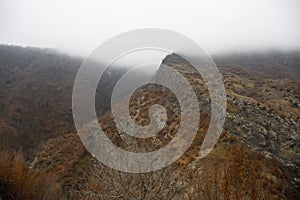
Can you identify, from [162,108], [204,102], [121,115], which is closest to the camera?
[204,102]

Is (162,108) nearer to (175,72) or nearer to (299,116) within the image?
(175,72)

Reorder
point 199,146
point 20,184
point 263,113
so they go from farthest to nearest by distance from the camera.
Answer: point 263,113 < point 199,146 < point 20,184

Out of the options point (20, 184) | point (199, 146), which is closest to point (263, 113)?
point (199, 146)

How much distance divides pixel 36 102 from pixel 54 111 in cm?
757

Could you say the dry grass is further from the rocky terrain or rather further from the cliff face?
the cliff face

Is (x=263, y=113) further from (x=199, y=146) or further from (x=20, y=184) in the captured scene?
(x=20, y=184)

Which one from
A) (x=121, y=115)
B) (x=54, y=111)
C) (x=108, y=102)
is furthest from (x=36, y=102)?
(x=121, y=115)

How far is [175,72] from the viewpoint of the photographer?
36969 millimetres

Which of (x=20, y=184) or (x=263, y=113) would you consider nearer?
(x=20, y=184)

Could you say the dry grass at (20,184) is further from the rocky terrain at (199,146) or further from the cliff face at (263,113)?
the cliff face at (263,113)

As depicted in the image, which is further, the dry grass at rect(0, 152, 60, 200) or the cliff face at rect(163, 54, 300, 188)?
the cliff face at rect(163, 54, 300, 188)

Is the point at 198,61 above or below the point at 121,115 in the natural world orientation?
above

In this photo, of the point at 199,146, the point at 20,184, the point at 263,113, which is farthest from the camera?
the point at 263,113

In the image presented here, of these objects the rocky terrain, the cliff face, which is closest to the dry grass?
the rocky terrain
